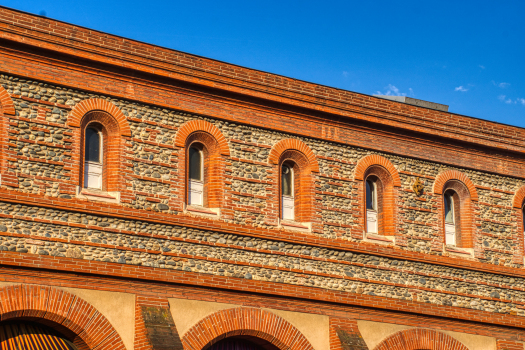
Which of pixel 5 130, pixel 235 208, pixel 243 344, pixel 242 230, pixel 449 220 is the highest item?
pixel 5 130

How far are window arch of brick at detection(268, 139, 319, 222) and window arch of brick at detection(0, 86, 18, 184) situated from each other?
5643 mm

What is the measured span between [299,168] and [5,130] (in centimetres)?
659

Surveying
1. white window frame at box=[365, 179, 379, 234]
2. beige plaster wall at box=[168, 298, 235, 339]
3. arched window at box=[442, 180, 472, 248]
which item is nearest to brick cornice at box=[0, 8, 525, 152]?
arched window at box=[442, 180, 472, 248]

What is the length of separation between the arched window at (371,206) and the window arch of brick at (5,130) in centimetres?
823

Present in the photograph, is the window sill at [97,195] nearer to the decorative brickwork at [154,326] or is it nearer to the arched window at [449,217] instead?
the decorative brickwork at [154,326]

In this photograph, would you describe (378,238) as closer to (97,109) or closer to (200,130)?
(200,130)

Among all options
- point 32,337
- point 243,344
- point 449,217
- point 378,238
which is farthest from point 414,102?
point 32,337

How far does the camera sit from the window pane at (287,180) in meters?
19.9

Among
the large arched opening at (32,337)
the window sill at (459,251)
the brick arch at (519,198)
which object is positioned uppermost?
the brick arch at (519,198)

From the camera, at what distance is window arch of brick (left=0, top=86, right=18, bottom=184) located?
16.3m

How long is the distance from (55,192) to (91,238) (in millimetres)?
1097

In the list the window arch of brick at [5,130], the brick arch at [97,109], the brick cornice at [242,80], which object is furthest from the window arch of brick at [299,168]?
the window arch of brick at [5,130]

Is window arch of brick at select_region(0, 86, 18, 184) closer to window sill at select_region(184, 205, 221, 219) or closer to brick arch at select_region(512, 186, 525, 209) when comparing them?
window sill at select_region(184, 205, 221, 219)

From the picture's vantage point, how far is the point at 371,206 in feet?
68.5
